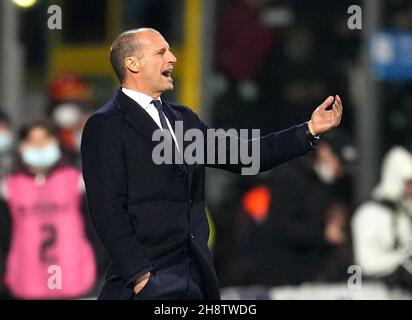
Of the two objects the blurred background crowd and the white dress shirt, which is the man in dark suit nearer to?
the white dress shirt

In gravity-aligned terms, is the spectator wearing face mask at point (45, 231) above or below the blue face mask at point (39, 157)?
below

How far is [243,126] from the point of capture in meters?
12.5

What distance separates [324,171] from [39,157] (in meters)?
1.89

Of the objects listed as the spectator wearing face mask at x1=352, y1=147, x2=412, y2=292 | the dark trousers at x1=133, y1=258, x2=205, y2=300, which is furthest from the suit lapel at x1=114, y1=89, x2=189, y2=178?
the spectator wearing face mask at x1=352, y1=147, x2=412, y2=292

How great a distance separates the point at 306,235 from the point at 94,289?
1.50m

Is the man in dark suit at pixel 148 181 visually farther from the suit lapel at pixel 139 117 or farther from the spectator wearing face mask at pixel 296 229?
the spectator wearing face mask at pixel 296 229

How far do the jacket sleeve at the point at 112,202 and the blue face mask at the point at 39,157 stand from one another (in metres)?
4.11

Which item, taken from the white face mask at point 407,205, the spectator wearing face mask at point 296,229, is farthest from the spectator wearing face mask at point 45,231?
the white face mask at point 407,205

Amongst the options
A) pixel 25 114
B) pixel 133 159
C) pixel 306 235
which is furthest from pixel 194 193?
pixel 25 114

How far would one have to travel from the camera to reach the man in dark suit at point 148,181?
5730mm

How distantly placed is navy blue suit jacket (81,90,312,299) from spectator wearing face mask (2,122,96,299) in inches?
151

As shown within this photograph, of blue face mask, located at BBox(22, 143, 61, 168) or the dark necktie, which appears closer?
the dark necktie

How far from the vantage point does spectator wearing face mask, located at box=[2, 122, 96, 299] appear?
31.9 feet
